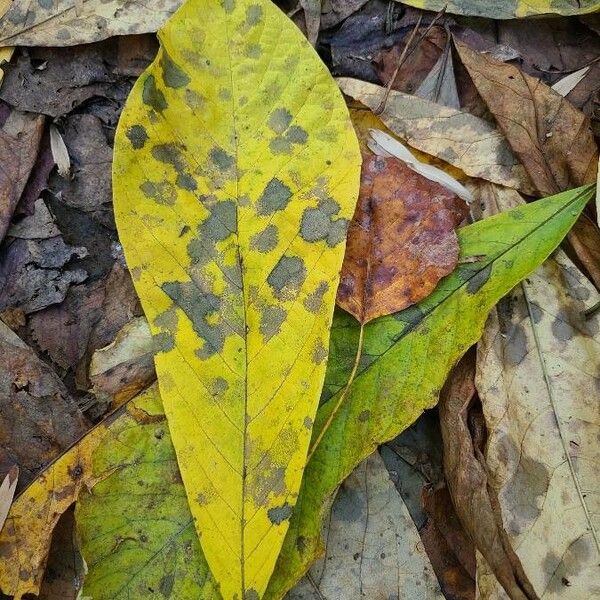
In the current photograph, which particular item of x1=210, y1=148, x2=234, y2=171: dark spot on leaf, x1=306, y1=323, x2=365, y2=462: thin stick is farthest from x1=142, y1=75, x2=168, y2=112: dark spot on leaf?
x1=306, y1=323, x2=365, y2=462: thin stick

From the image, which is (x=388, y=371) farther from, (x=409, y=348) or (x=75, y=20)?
(x=75, y=20)

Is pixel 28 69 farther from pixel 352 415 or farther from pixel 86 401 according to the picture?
pixel 352 415

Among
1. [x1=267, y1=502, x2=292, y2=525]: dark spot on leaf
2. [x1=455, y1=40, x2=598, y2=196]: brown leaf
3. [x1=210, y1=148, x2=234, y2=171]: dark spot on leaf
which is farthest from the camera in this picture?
[x1=455, y1=40, x2=598, y2=196]: brown leaf

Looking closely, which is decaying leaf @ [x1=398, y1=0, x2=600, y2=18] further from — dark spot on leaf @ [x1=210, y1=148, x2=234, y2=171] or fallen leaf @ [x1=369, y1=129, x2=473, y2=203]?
dark spot on leaf @ [x1=210, y1=148, x2=234, y2=171]

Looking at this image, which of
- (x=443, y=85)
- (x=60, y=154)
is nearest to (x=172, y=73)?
(x=60, y=154)

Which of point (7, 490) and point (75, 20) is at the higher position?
point (75, 20)

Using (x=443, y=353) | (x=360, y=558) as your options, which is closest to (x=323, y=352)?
(x=443, y=353)
